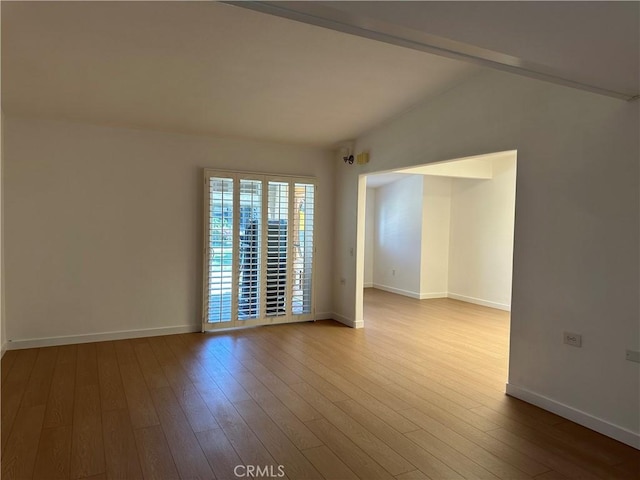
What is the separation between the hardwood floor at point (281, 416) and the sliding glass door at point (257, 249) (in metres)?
0.67

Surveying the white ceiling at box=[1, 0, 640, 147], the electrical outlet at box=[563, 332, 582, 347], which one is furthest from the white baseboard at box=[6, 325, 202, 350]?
the electrical outlet at box=[563, 332, 582, 347]

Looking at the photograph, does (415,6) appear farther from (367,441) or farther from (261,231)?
(261,231)

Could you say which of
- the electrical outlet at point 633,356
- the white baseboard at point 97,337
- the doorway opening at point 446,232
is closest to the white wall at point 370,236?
the doorway opening at point 446,232

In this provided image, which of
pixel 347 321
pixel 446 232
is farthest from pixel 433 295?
pixel 347 321

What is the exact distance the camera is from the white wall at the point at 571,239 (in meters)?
2.73

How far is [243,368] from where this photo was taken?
398 cm

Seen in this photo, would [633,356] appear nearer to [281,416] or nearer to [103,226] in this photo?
[281,416]

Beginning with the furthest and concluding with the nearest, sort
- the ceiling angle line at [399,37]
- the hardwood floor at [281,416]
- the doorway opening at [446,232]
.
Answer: the doorway opening at [446,232] → the hardwood floor at [281,416] → the ceiling angle line at [399,37]

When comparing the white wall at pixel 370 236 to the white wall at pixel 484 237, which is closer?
the white wall at pixel 484 237

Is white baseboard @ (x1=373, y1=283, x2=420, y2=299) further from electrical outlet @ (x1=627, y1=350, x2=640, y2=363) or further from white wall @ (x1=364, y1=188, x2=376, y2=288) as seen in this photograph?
electrical outlet @ (x1=627, y1=350, x2=640, y2=363)

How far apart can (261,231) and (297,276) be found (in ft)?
2.77

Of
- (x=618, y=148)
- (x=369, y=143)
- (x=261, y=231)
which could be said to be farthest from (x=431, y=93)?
(x=261, y=231)

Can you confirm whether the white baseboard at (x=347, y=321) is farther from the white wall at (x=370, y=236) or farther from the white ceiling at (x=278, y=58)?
the white wall at (x=370, y=236)

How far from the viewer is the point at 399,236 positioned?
8.59 m
